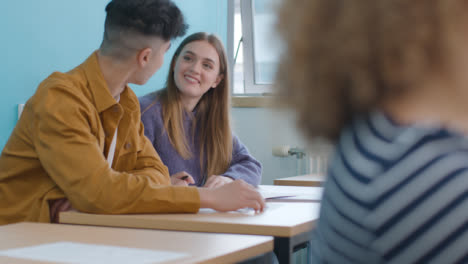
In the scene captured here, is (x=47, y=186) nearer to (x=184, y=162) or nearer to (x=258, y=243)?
(x=258, y=243)

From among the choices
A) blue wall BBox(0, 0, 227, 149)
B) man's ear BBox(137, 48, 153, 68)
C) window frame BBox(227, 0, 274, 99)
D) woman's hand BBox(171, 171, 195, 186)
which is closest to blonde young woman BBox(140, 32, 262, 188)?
woman's hand BBox(171, 171, 195, 186)

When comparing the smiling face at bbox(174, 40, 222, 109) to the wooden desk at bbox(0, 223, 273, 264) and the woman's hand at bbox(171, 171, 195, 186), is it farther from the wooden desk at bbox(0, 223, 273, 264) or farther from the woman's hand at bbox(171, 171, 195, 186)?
the wooden desk at bbox(0, 223, 273, 264)

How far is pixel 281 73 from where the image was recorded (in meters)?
0.59

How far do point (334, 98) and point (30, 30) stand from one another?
2.42 metres

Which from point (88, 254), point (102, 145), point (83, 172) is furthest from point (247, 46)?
point (88, 254)

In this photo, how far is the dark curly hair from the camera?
187 centimetres

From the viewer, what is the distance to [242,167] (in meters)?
2.59

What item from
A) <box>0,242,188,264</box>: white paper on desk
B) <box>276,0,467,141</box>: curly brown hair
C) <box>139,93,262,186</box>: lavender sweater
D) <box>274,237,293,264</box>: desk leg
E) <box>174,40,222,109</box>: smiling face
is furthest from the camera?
<box>174,40,222,109</box>: smiling face

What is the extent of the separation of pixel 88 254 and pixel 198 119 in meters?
1.81

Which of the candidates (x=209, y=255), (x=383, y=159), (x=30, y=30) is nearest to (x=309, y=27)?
(x=383, y=159)

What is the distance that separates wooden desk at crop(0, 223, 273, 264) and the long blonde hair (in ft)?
4.38

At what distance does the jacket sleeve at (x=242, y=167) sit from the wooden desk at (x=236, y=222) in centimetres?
88

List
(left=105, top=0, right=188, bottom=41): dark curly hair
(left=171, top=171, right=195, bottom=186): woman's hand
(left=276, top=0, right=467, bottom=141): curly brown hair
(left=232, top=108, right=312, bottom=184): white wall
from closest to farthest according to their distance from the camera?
(left=276, top=0, right=467, bottom=141): curly brown hair → (left=105, top=0, right=188, bottom=41): dark curly hair → (left=171, top=171, right=195, bottom=186): woman's hand → (left=232, top=108, right=312, bottom=184): white wall

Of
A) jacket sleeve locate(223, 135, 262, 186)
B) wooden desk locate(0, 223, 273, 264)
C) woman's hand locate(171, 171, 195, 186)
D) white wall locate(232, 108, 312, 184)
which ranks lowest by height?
white wall locate(232, 108, 312, 184)
